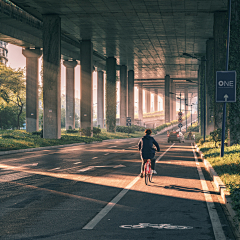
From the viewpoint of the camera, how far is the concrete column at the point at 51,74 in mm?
36969

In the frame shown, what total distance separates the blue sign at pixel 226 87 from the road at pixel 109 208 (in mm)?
4736

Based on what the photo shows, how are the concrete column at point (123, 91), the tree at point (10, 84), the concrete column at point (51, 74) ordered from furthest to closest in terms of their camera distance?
the concrete column at point (123, 91)
the tree at point (10, 84)
the concrete column at point (51, 74)

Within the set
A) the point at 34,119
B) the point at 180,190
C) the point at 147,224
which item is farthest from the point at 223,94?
the point at 34,119

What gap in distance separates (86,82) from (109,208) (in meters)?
42.0

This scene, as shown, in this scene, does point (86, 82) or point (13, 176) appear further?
point (86, 82)

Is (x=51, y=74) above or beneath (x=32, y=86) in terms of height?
beneath

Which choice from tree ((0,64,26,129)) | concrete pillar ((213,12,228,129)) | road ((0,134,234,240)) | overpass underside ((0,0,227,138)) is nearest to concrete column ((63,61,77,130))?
overpass underside ((0,0,227,138))

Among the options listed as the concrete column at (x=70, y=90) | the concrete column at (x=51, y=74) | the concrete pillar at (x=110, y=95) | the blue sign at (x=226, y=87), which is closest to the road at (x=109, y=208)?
the blue sign at (x=226, y=87)

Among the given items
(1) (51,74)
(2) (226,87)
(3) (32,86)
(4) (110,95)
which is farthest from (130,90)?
(2) (226,87)

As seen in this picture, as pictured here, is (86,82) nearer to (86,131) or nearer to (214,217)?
(86,131)

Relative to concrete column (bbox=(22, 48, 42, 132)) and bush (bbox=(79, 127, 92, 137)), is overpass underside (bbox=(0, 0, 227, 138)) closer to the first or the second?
concrete column (bbox=(22, 48, 42, 132))

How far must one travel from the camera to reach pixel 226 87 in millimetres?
17297

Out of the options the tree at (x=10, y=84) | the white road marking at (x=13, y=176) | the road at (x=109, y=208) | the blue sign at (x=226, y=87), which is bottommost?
the white road marking at (x=13, y=176)

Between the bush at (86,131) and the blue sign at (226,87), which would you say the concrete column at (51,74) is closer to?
the bush at (86,131)
